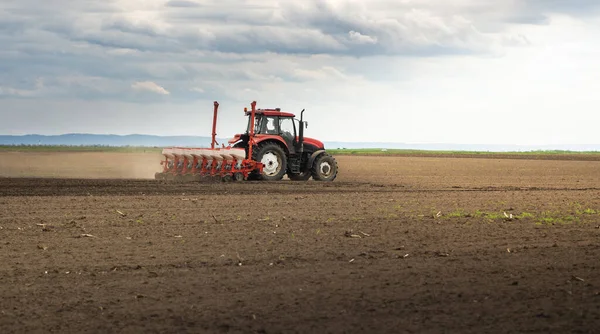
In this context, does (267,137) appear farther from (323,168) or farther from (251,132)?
(323,168)

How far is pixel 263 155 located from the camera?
29.9m

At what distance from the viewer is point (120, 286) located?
35.3 ft

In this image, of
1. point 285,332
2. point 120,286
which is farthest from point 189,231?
point 285,332

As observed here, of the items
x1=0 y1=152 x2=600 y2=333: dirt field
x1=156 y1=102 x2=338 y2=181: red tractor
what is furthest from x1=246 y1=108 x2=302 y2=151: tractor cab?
x1=0 y1=152 x2=600 y2=333: dirt field

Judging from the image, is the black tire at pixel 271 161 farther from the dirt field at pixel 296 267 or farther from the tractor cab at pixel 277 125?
the dirt field at pixel 296 267

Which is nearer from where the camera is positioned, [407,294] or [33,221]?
[407,294]

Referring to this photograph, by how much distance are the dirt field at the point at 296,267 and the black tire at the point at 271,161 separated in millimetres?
7782

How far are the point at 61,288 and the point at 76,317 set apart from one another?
4.98 feet

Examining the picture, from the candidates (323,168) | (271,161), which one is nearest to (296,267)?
(271,161)

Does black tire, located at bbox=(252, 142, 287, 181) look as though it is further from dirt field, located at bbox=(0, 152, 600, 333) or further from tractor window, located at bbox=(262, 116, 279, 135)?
dirt field, located at bbox=(0, 152, 600, 333)

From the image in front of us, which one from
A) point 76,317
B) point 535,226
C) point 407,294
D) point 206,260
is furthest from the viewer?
point 535,226

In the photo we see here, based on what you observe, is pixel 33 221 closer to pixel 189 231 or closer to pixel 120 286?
pixel 189 231

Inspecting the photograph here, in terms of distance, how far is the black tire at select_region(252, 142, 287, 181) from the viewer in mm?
29719

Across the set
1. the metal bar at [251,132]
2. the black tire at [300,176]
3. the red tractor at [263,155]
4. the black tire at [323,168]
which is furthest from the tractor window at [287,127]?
the black tire at [300,176]
